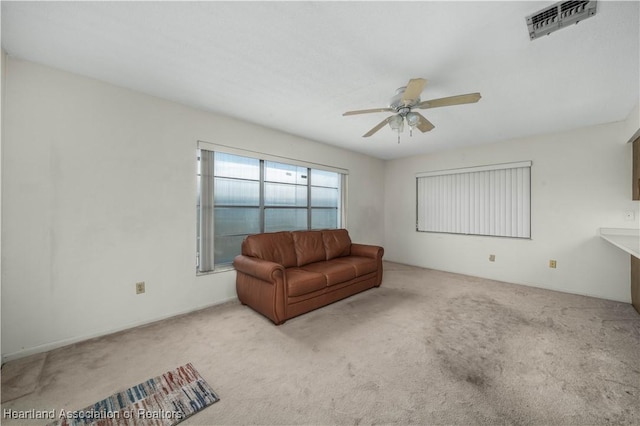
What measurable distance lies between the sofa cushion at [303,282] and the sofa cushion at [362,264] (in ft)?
2.17

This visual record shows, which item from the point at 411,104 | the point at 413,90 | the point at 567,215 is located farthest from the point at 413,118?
the point at 567,215

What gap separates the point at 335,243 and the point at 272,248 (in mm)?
1143

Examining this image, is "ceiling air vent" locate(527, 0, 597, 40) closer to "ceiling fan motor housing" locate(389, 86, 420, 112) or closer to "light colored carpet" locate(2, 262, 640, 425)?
"ceiling fan motor housing" locate(389, 86, 420, 112)

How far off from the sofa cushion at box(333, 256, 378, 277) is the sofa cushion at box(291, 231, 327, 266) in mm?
284

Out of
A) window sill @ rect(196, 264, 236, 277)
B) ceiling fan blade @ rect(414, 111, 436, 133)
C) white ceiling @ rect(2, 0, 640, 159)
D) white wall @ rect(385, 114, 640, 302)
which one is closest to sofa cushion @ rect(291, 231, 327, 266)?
window sill @ rect(196, 264, 236, 277)

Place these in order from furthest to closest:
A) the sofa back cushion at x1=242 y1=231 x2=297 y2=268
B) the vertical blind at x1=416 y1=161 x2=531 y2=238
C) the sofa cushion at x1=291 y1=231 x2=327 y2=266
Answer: the vertical blind at x1=416 y1=161 x2=531 y2=238 → the sofa cushion at x1=291 y1=231 x2=327 y2=266 → the sofa back cushion at x1=242 y1=231 x2=297 y2=268

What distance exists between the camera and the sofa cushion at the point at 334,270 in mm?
A: 3070

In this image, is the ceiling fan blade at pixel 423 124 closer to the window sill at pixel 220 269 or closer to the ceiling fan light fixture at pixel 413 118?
the ceiling fan light fixture at pixel 413 118

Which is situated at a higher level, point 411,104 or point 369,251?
point 411,104

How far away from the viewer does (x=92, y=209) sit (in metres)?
2.37

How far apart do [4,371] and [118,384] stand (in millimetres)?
959

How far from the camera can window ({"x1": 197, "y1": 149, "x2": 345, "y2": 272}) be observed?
3148mm

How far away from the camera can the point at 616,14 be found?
1538 millimetres

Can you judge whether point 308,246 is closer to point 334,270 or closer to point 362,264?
point 334,270
